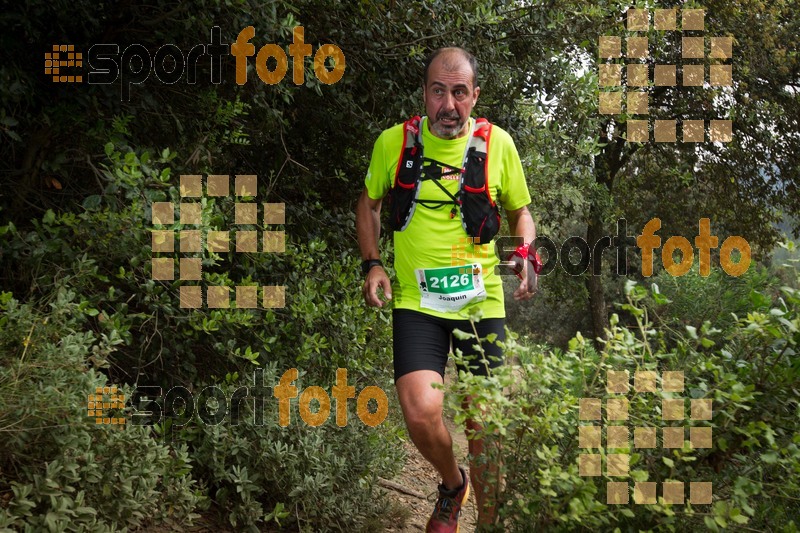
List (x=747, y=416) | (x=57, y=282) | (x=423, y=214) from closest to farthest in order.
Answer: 1. (x=747, y=416)
2. (x=423, y=214)
3. (x=57, y=282)

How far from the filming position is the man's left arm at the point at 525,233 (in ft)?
13.0

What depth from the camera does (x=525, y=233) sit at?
423 centimetres

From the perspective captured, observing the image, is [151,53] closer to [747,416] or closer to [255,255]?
[255,255]

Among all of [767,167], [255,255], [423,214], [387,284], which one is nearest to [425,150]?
[423,214]

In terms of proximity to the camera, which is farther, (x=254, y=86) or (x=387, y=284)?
(x=254, y=86)

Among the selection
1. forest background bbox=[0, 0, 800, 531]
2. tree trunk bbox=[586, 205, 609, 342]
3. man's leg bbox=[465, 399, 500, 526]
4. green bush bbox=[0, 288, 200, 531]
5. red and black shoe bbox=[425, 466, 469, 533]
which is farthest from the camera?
tree trunk bbox=[586, 205, 609, 342]

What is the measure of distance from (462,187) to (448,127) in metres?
0.32

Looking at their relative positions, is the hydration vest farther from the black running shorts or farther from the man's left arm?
the black running shorts

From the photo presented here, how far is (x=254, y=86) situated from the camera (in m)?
5.57

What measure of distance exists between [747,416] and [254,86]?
3.81m

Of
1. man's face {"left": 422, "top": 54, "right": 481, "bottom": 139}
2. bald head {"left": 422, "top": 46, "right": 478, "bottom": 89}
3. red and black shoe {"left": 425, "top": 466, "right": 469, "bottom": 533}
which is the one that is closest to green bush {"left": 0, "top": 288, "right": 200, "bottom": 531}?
red and black shoe {"left": 425, "top": 466, "right": 469, "bottom": 533}

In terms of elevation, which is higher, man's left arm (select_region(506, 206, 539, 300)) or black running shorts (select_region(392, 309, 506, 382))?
man's left arm (select_region(506, 206, 539, 300))

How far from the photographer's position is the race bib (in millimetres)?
4031

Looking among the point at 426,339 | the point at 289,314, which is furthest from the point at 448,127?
the point at 289,314
